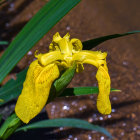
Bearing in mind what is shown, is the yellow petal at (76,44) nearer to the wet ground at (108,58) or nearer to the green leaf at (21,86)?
the green leaf at (21,86)

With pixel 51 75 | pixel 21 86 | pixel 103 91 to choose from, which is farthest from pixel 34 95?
pixel 21 86

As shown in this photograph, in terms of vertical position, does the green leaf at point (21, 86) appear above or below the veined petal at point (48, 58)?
below

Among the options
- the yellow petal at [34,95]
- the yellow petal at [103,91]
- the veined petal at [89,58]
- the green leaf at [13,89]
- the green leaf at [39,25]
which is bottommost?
the green leaf at [13,89]

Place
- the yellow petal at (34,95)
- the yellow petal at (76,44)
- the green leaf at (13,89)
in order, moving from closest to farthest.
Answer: the yellow petal at (34,95)
the yellow petal at (76,44)
the green leaf at (13,89)

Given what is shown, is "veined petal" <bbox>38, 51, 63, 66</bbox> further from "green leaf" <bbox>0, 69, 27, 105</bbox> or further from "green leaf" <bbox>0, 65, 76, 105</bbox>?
"green leaf" <bbox>0, 69, 27, 105</bbox>

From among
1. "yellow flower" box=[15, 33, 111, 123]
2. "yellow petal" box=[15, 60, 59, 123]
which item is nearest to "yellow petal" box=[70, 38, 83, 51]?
"yellow flower" box=[15, 33, 111, 123]

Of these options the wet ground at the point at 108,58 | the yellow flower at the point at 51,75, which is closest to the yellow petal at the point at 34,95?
the yellow flower at the point at 51,75

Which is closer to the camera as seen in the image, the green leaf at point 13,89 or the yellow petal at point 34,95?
the yellow petal at point 34,95
